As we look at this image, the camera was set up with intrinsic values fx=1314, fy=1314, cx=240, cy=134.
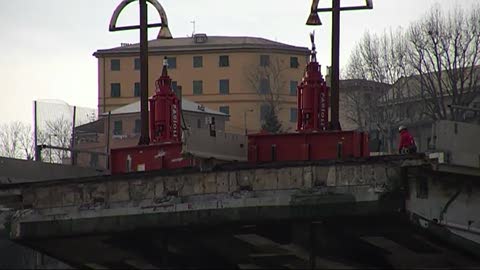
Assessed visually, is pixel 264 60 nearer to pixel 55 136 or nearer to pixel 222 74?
pixel 222 74

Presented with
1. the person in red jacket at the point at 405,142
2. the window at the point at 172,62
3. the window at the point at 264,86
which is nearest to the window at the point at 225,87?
the window at the point at 264,86

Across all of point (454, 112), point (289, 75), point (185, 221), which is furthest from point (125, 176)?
point (289, 75)

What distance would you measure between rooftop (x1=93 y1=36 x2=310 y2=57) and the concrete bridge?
234ft

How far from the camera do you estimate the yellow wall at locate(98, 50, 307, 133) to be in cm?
10900

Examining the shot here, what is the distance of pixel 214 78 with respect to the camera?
11094cm

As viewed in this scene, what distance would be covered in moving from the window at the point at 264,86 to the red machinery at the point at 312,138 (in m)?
69.6

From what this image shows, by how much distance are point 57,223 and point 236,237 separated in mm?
5740

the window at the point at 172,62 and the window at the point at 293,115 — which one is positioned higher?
the window at the point at 172,62

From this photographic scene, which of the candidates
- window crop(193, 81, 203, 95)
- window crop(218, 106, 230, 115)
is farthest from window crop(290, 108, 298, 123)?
window crop(193, 81, 203, 95)

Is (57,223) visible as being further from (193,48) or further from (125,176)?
(193,48)

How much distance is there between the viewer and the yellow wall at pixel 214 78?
109 metres

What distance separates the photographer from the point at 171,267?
37.8m

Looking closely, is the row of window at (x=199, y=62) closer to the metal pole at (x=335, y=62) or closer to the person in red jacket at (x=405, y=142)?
the metal pole at (x=335, y=62)

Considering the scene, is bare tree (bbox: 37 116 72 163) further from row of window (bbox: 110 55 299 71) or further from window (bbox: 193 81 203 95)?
window (bbox: 193 81 203 95)
